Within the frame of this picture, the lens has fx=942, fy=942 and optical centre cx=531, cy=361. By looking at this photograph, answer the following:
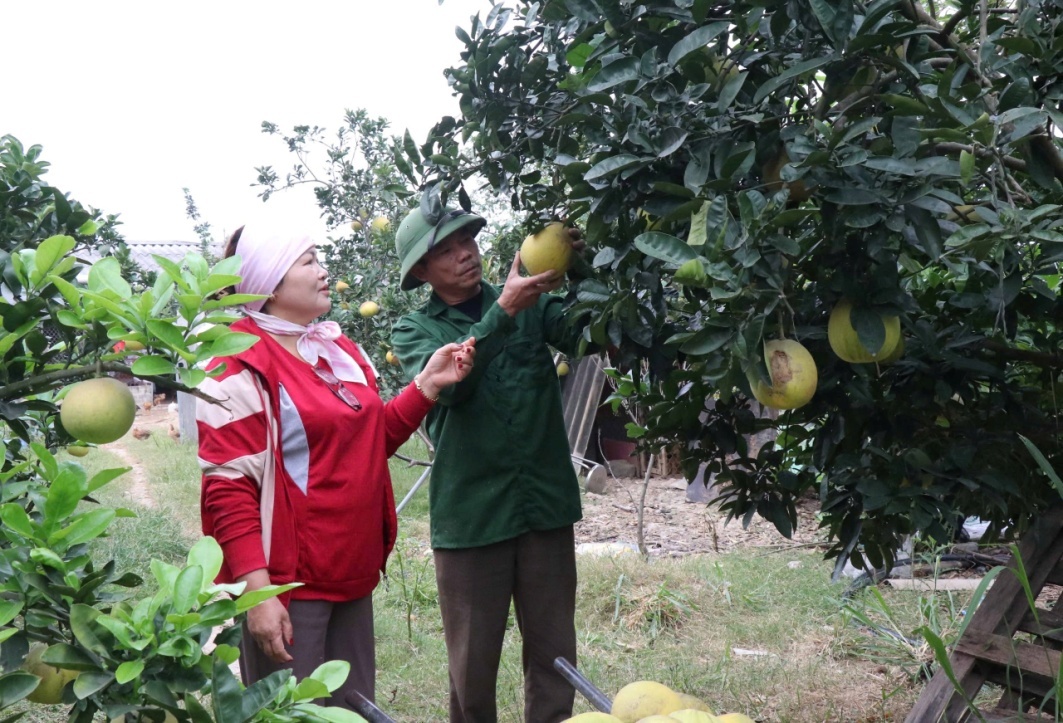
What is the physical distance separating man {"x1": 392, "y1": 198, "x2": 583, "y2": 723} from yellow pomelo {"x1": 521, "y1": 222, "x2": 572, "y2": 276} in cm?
37

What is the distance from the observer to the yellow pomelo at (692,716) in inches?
42.6

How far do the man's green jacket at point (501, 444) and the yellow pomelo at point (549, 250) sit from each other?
38 cm

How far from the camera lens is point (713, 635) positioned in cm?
420

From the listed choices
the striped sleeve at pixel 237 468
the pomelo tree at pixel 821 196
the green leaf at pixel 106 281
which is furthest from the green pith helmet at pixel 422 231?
the green leaf at pixel 106 281

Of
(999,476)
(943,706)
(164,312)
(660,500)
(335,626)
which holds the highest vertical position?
(164,312)

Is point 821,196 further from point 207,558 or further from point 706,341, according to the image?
point 207,558

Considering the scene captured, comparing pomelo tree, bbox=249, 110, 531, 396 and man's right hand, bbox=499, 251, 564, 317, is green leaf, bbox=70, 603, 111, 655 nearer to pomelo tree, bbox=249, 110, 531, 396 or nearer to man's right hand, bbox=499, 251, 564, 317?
man's right hand, bbox=499, 251, 564, 317

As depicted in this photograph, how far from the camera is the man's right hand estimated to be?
2.21 metres

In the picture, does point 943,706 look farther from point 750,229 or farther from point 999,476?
point 750,229

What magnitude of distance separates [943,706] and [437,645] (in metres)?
2.44

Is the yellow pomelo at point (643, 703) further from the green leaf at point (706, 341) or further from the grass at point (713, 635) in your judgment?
the grass at point (713, 635)

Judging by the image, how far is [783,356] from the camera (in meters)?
1.56

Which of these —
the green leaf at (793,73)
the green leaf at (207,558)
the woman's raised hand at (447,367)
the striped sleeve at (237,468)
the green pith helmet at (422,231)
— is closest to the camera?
the green leaf at (207,558)

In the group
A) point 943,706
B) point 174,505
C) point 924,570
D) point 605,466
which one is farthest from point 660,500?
point 943,706
